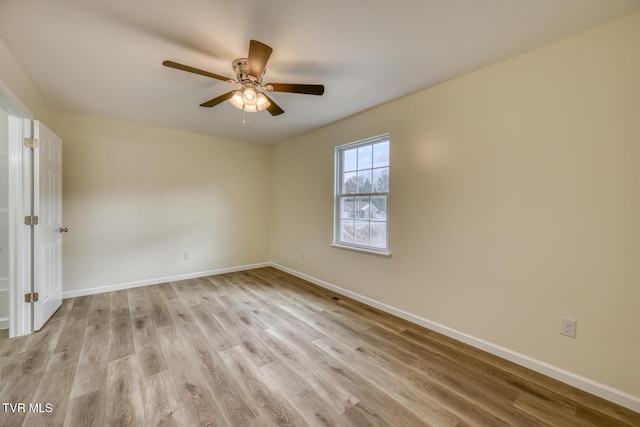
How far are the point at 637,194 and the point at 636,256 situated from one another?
1.26ft

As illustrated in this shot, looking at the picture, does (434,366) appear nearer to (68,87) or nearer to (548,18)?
(548,18)

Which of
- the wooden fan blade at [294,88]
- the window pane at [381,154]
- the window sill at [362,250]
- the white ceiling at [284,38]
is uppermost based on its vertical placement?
the white ceiling at [284,38]

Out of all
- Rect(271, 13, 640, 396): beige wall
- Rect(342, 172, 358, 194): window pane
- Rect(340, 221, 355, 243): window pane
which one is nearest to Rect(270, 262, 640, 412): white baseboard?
Rect(271, 13, 640, 396): beige wall

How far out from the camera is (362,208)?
329cm

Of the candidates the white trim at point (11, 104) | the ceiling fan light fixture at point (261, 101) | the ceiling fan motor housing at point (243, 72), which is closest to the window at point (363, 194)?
the ceiling fan light fixture at point (261, 101)

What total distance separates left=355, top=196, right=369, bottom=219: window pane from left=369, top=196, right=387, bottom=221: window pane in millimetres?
84

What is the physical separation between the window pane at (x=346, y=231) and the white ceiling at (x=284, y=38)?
64.8 inches

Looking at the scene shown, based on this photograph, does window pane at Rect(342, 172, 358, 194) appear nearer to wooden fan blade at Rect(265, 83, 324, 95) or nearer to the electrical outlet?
wooden fan blade at Rect(265, 83, 324, 95)

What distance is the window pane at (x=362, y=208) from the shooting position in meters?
3.23

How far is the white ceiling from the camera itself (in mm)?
1505

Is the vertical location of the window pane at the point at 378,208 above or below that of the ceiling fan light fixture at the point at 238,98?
below

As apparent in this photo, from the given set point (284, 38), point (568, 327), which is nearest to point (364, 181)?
point (284, 38)

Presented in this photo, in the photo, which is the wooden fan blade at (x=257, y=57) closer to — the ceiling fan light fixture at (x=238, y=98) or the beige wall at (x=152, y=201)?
the ceiling fan light fixture at (x=238, y=98)

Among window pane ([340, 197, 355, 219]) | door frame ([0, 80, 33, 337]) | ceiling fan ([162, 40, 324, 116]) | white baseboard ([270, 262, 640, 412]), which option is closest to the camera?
white baseboard ([270, 262, 640, 412])
